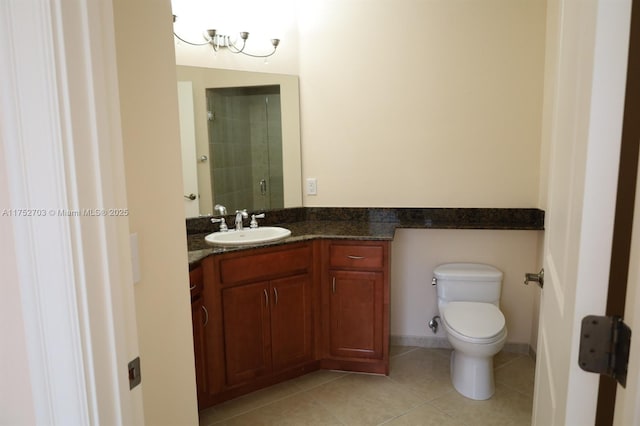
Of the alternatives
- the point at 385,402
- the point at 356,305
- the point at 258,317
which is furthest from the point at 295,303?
the point at 385,402

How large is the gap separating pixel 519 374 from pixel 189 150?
2.41 metres

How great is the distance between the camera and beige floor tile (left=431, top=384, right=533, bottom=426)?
6.96ft

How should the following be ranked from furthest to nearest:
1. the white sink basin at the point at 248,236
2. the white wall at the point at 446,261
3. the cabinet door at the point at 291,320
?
the white wall at the point at 446,261
the cabinet door at the point at 291,320
the white sink basin at the point at 248,236

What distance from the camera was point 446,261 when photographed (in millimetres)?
2838

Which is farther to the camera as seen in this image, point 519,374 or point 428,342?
point 428,342

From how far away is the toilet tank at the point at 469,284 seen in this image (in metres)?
2.59

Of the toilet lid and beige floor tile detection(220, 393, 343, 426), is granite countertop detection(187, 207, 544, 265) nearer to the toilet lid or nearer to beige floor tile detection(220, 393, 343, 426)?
the toilet lid

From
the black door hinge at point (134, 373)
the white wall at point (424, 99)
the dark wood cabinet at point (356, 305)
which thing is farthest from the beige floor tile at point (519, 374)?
the black door hinge at point (134, 373)

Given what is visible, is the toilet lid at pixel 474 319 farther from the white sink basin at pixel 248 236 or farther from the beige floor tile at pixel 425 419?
the white sink basin at pixel 248 236

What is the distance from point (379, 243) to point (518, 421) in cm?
113

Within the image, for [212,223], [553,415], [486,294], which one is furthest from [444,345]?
[553,415]

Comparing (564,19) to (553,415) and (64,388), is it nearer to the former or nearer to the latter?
(553,415)

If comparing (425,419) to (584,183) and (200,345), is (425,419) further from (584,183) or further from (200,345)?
(584,183)

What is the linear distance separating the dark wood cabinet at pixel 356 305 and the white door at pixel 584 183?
60.1 inches
